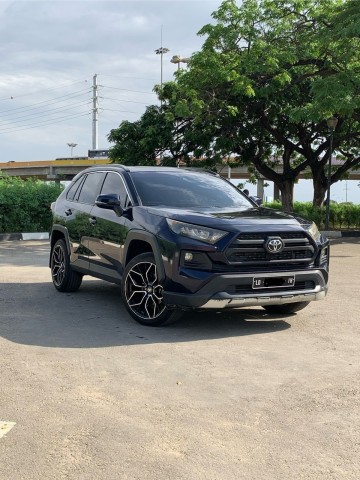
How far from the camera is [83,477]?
115 inches

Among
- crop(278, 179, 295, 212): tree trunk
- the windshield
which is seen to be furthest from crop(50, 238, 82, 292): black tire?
crop(278, 179, 295, 212): tree trunk

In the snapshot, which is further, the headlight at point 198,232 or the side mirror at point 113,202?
the side mirror at point 113,202

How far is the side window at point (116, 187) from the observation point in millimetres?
6951

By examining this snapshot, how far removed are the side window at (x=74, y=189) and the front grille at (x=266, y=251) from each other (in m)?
3.45

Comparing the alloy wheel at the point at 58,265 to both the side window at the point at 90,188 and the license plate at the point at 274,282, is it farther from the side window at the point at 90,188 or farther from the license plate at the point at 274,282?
the license plate at the point at 274,282

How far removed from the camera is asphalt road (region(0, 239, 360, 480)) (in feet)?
10.2

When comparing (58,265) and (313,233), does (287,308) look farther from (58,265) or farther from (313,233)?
(58,265)

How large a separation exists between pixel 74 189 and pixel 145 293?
2.98m

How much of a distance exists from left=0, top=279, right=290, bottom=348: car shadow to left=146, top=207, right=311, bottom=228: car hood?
3.71 feet

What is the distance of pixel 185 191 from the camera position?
7117mm

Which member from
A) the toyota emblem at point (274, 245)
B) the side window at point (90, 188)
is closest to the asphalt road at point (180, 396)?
the toyota emblem at point (274, 245)

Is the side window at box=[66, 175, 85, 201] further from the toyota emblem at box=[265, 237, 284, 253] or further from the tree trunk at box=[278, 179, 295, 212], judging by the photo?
the tree trunk at box=[278, 179, 295, 212]

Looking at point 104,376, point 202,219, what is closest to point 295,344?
point 202,219

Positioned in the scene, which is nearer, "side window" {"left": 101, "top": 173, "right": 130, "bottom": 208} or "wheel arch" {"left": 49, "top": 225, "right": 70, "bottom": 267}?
"side window" {"left": 101, "top": 173, "right": 130, "bottom": 208}
